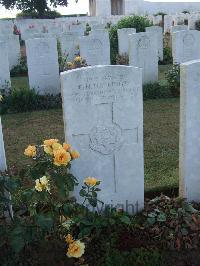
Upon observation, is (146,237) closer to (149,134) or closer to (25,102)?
(149,134)

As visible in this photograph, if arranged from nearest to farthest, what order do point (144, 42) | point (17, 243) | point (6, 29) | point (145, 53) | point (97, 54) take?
point (17, 243) → point (144, 42) → point (145, 53) → point (97, 54) → point (6, 29)

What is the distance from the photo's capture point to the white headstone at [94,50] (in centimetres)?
1043

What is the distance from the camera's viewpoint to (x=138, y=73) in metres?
4.05

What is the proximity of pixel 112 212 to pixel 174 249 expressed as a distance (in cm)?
64

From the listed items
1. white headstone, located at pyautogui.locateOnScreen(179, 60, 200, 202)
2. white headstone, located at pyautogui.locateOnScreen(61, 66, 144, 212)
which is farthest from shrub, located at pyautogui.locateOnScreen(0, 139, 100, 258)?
white headstone, located at pyautogui.locateOnScreen(179, 60, 200, 202)

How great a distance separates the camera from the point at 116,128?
409 centimetres

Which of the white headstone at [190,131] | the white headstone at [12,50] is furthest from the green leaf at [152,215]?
the white headstone at [12,50]

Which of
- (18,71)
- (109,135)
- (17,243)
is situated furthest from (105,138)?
(18,71)

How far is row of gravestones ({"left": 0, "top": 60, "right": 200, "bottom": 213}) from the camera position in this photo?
3.90m

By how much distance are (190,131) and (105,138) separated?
852 mm

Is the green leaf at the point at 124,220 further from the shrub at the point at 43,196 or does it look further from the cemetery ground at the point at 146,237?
the shrub at the point at 43,196

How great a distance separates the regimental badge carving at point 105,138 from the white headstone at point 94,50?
6.55m

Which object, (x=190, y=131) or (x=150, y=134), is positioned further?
(x=150, y=134)

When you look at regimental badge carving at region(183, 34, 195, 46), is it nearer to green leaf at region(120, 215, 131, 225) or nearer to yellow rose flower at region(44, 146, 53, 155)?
green leaf at region(120, 215, 131, 225)
